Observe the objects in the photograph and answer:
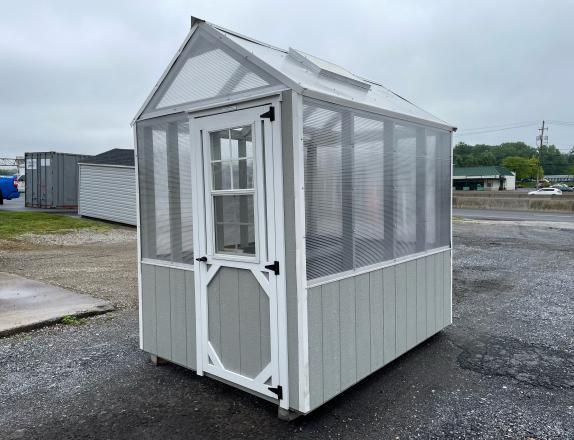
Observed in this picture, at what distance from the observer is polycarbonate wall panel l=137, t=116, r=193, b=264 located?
3.71 metres

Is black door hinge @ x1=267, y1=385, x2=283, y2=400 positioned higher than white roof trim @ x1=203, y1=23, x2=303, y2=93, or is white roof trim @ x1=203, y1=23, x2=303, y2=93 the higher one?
white roof trim @ x1=203, y1=23, x2=303, y2=93

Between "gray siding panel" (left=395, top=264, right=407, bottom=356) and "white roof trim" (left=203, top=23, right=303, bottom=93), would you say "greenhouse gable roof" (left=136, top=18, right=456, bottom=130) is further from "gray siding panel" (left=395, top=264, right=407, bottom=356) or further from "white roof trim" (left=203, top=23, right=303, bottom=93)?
"gray siding panel" (left=395, top=264, right=407, bottom=356)

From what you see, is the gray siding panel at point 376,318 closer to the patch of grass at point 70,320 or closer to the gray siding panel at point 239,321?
the gray siding panel at point 239,321

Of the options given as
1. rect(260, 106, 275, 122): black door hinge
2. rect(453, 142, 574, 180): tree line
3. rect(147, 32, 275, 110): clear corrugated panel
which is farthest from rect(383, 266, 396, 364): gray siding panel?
rect(453, 142, 574, 180): tree line

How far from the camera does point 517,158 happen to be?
268 feet

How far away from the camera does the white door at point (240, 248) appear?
311cm

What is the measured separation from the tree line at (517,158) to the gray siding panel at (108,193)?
74.7 meters

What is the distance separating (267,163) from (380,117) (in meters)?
1.19

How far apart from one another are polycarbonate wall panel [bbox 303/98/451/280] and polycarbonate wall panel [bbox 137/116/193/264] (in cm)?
111

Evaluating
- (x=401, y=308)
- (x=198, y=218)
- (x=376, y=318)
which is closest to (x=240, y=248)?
(x=198, y=218)

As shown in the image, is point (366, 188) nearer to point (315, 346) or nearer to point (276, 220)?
point (276, 220)

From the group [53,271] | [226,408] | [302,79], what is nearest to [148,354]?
[226,408]

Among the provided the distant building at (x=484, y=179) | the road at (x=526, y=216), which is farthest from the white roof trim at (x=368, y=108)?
the distant building at (x=484, y=179)

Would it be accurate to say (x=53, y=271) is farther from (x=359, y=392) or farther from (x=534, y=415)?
(x=534, y=415)
